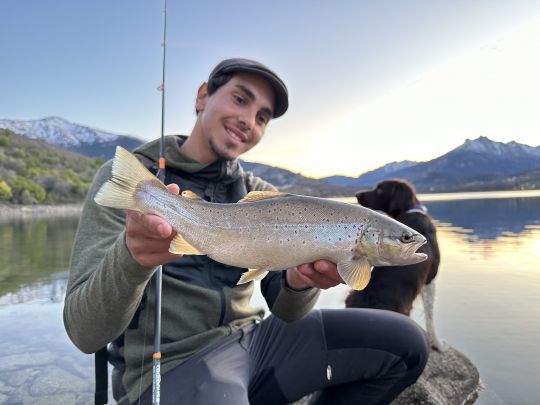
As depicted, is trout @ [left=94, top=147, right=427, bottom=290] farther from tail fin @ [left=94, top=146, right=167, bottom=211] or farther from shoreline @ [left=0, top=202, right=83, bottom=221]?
shoreline @ [left=0, top=202, right=83, bottom=221]

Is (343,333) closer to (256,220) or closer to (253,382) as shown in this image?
(253,382)

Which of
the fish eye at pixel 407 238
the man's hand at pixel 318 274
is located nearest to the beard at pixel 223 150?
the man's hand at pixel 318 274

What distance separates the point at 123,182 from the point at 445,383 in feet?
17.2

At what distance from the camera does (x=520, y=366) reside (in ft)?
22.6

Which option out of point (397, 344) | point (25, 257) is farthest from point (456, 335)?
point (25, 257)

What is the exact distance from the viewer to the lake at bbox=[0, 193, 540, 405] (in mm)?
5984

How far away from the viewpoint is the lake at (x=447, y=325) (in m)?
5.98

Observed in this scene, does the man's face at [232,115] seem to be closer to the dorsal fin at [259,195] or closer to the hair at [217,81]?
the hair at [217,81]

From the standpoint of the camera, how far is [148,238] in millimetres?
2652

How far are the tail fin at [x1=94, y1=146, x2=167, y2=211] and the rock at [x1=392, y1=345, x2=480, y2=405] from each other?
4069mm

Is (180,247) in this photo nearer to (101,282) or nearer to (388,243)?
(101,282)

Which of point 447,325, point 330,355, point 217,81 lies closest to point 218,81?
point 217,81

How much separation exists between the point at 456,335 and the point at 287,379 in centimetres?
627

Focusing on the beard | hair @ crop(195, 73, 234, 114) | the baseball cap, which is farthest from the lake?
the baseball cap
